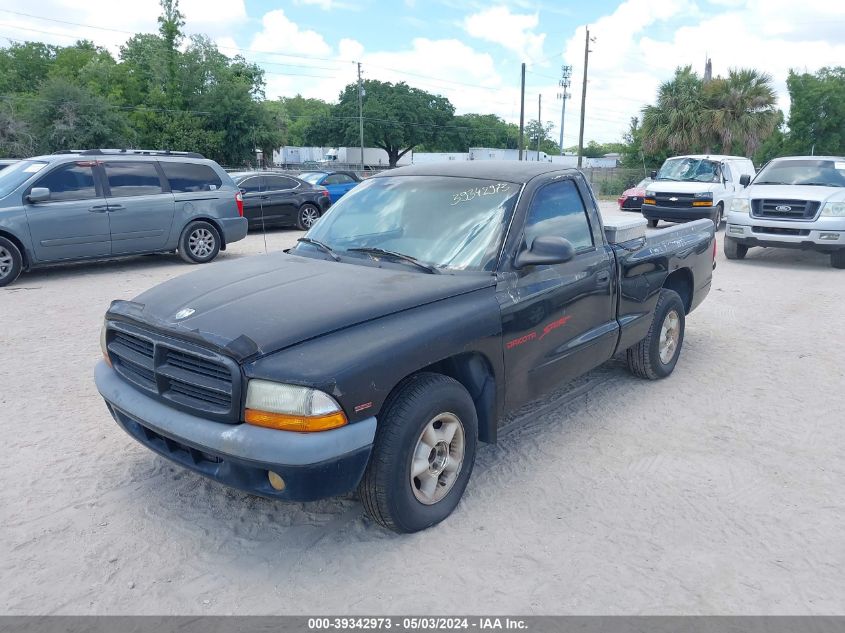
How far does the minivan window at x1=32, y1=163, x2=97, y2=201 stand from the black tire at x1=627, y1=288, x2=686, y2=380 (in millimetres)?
8134

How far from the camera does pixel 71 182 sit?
9.65m

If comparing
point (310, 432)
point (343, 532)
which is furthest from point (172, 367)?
point (343, 532)

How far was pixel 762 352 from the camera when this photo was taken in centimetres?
660

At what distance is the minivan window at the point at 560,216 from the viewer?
4105mm

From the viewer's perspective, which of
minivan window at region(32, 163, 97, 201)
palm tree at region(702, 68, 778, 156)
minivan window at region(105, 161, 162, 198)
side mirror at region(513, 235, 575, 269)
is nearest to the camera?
side mirror at region(513, 235, 575, 269)

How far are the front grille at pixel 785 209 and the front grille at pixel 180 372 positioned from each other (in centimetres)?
1098

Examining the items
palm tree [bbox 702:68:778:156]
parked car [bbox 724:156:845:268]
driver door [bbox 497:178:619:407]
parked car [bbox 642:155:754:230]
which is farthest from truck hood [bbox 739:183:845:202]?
palm tree [bbox 702:68:778:156]

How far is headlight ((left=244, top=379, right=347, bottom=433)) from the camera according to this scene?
2.80m

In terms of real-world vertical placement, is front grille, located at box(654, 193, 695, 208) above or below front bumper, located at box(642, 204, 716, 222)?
above

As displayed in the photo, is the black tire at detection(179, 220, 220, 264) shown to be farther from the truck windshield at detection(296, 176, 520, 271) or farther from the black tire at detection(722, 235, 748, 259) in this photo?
the black tire at detection(722, 235, 748, 259)

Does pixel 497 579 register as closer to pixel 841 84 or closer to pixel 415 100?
pixel 841 84

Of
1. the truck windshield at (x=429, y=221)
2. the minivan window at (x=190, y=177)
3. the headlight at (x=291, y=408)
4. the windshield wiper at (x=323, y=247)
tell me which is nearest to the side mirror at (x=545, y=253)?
the truck windshield at (x=429, y=221)

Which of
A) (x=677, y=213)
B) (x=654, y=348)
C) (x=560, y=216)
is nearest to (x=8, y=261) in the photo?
(x=560, y=216)

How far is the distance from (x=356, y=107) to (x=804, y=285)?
2714 inches
